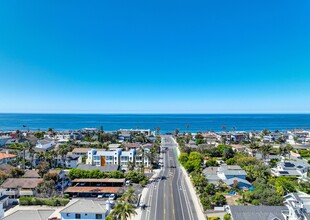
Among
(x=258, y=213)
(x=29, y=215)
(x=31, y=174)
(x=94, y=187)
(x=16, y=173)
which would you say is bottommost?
(x=94, y=187)

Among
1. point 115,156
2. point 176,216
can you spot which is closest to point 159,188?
point 176,216

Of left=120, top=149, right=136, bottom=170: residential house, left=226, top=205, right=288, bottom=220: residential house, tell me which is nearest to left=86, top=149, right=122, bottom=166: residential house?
left=120, top=149, right=136, bottom=170: residential house

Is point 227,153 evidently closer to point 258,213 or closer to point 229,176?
point 229,176

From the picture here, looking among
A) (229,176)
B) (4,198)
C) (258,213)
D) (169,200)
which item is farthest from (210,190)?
(4,198)

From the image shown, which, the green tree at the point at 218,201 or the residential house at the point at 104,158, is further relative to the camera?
the residential house at the point at 104,158

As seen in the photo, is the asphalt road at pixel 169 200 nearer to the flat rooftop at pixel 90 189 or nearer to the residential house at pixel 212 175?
the residential house at pixel 212 175

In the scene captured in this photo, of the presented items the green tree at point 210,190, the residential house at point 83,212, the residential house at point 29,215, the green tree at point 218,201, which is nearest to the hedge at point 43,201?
the residential house at point 29,215

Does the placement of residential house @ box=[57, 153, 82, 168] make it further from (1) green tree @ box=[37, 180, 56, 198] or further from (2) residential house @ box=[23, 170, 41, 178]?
(1) green tree @ box=[37, 180, 56, 198]
